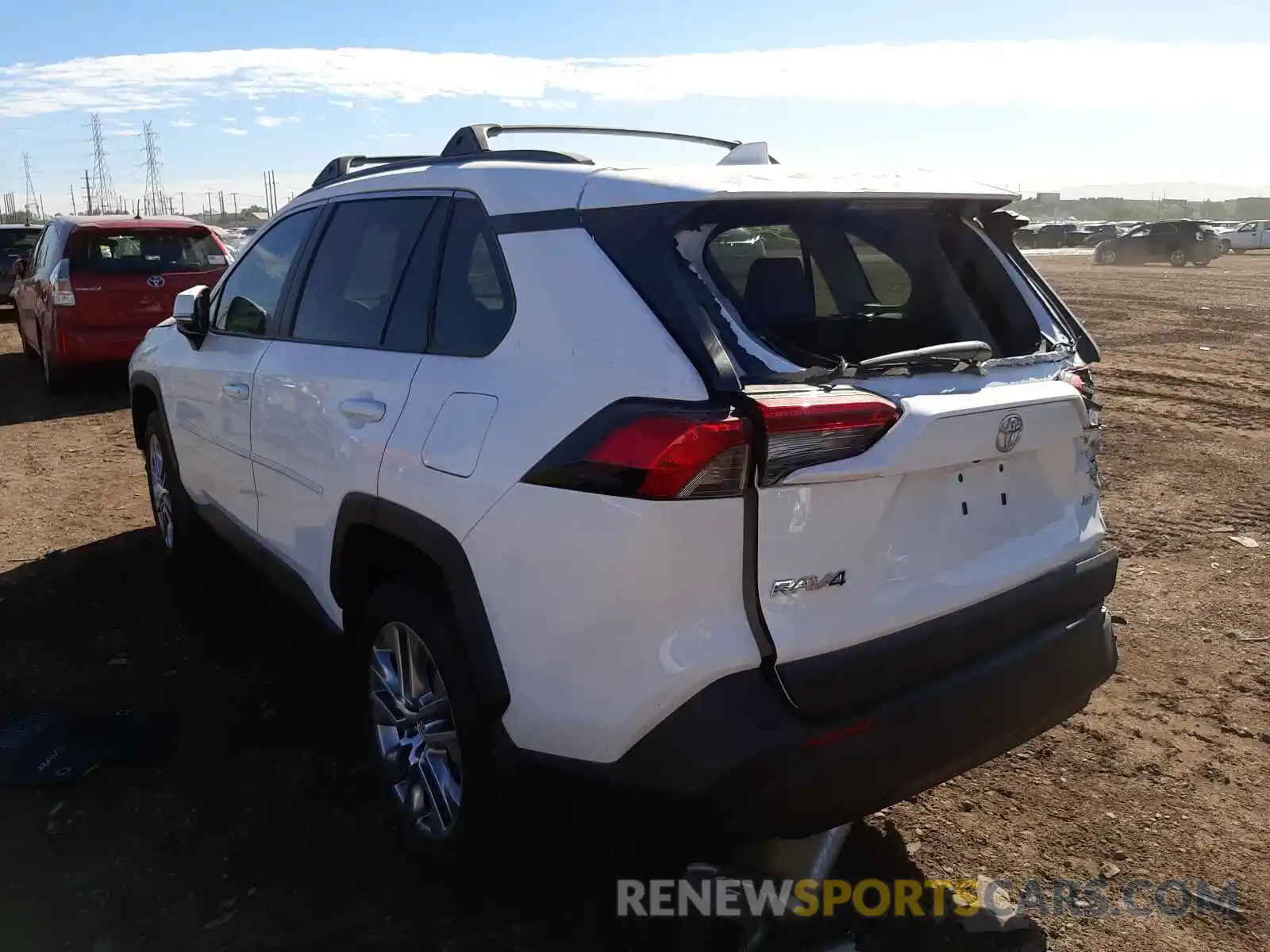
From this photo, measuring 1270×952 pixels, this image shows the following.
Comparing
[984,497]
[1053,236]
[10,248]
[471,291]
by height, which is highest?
[471,291]

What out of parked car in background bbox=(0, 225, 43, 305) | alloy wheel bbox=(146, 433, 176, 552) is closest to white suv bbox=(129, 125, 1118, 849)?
alloy wheel bbox=(146, 433, 176, 552)

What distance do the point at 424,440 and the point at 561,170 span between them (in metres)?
0.76

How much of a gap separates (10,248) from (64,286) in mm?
8273

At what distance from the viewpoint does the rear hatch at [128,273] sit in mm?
10086

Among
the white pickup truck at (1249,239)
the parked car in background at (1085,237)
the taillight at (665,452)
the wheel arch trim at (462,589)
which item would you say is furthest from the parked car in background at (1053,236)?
the taillight at (665,452)

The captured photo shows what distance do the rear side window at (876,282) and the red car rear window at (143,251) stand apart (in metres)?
8.78

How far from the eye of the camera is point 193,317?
452 cm

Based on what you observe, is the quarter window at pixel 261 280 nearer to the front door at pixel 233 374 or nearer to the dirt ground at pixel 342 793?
the front door at pixel 233 374

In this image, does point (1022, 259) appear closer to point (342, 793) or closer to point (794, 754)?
point (794, 754)

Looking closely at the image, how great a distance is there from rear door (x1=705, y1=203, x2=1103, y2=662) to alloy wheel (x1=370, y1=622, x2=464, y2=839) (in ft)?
3.54

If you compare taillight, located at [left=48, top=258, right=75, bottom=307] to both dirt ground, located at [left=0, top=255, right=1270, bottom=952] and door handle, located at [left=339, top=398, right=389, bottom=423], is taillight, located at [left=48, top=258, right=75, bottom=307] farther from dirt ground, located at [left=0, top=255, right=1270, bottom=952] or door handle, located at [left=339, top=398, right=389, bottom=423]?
door handle, located at [left=339, top=398, right=389, bottom=423]

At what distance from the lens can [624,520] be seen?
2.20 m

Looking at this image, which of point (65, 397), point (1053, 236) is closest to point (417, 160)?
point (65, 397)

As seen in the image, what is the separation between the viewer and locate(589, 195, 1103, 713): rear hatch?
2.20m
